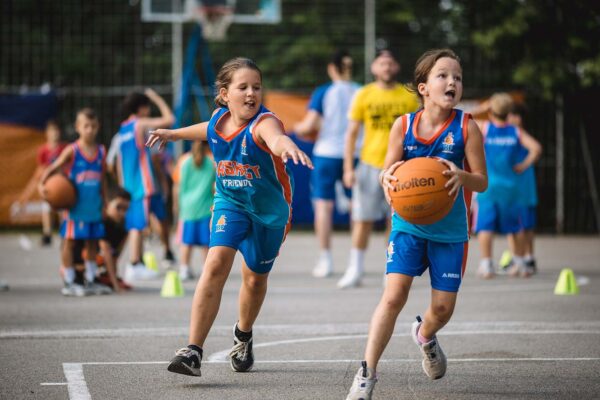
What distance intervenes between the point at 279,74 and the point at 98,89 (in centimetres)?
520

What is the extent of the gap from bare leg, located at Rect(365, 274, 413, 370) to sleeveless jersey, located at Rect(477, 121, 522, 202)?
6946mm

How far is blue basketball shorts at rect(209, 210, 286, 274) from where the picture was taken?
6414mm

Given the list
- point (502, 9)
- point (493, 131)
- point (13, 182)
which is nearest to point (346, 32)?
point (502, 9)

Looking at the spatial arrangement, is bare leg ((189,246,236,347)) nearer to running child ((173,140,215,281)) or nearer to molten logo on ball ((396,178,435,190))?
molten logo on ball ((396,178,435,190))

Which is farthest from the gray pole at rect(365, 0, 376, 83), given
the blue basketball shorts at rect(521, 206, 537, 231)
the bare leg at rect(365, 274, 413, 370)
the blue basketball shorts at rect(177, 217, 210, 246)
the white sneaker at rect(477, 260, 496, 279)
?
the bare leg at rect(365, 274, 413, 370)

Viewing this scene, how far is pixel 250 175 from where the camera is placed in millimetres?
6438

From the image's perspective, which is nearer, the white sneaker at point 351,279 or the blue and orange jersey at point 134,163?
the white sneaker at point 351,279

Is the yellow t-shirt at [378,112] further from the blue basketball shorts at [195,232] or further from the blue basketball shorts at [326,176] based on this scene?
the blue basketball shorts at [195,232]

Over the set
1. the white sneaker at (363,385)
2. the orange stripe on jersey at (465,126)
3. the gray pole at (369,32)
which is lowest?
the white sneaker at (363,385)

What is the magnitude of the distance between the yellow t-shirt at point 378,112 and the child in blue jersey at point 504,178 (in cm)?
177

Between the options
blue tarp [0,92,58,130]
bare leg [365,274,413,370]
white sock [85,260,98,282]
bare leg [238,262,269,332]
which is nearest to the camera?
bare leg [365,274,413,370]

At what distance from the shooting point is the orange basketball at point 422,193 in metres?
5.85

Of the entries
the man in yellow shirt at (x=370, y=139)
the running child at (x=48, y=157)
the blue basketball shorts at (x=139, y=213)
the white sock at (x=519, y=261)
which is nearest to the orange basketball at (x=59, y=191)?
the blue basketball shorts at (x=139, y=213)

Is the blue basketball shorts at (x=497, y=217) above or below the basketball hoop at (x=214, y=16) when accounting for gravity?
below
